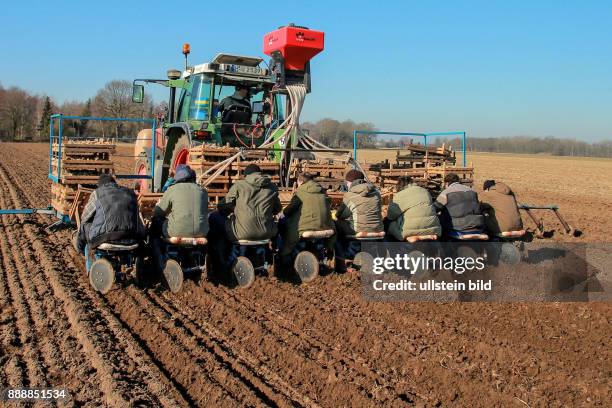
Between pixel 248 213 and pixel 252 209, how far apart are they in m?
0.07

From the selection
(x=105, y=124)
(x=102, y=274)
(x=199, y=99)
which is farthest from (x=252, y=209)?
(x=105, y=124)

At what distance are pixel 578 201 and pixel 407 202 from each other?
1386cm

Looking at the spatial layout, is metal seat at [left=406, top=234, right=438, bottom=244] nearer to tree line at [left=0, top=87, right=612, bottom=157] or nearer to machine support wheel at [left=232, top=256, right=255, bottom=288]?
machine support wheel at [left=232, top=256, right=255, bottom=288]

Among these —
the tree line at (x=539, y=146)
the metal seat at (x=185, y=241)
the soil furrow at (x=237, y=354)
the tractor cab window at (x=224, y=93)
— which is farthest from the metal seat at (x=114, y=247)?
the tree line at (x=539, y=146)

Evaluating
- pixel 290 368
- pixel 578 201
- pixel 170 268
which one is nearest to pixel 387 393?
pixel 290 368

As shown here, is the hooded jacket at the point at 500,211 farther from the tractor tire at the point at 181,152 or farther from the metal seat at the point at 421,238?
the tractor tire at the point at 181,152

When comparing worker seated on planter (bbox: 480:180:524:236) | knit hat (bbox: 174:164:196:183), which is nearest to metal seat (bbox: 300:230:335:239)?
knit hat (bbox: 174:164:196:183)

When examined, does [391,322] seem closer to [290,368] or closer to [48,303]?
[290,368]

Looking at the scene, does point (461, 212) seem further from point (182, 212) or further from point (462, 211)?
point (182, 212)

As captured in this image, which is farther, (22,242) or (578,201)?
(578,201)

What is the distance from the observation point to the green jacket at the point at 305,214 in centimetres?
Answer: 768

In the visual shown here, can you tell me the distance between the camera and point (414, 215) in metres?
7.89

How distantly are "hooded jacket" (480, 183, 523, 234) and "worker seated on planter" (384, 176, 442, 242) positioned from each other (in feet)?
2.89

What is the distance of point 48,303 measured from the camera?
635cm
